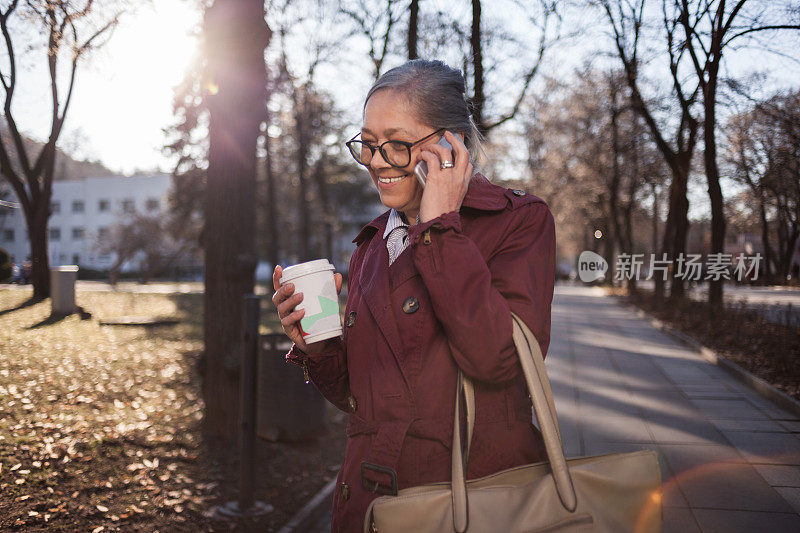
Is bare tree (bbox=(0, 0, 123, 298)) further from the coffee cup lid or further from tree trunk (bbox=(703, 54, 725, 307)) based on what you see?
tree trunk (bbox=(703, 54, 725, 307))

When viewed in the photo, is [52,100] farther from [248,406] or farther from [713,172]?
[713,172]

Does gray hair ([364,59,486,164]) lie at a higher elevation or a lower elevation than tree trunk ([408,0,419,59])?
lower

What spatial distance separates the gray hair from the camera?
1.71 meters

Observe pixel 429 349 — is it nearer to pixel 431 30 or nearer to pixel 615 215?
pixel 431 30

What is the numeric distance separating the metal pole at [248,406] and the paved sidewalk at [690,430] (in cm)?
59

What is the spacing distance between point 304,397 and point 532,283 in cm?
482

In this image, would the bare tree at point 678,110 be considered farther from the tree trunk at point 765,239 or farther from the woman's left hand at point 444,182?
the woman's left hand at point 444,182

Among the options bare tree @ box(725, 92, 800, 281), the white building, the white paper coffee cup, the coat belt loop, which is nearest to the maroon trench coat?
the coat belt loop

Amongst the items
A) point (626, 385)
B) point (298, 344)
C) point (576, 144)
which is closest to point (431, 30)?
point (626, 385)

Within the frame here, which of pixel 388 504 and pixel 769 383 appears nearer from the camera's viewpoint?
pixel 388 504

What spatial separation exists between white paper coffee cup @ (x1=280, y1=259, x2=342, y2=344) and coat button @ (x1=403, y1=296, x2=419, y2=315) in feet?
0.91

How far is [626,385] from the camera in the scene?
8.69 meters

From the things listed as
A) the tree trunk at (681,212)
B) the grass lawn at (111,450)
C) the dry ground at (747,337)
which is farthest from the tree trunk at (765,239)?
the tree trunk at (681,212)

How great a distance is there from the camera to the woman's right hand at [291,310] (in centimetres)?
176
